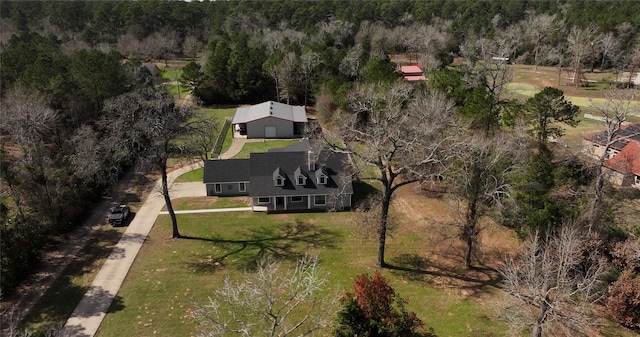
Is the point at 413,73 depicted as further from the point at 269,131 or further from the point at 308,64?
the point at 269,131

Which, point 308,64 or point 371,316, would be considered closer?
point 371,316

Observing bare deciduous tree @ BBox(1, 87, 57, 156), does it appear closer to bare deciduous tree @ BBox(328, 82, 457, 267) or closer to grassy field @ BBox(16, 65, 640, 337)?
grassy field @ BBox(16, 65, 640, 337)

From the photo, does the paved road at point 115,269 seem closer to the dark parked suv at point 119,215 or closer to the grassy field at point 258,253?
the grassy field at point 258,253

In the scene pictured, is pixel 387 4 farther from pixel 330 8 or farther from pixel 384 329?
pixel 384 329

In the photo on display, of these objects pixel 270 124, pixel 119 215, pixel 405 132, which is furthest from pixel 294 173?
pixel 270 124

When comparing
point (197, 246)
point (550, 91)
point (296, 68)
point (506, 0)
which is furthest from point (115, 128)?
point (506, 0)

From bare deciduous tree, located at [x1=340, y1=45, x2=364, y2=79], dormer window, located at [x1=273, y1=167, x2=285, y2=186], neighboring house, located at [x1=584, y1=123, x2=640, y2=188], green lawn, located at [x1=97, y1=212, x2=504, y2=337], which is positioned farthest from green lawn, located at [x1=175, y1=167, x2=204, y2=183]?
neighboring house, located at [x1=584, y1=123, x2=640, y2=188]
